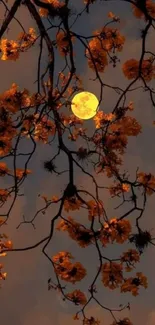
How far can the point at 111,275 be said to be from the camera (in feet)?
19.9

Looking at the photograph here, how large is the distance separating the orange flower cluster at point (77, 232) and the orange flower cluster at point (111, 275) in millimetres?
356

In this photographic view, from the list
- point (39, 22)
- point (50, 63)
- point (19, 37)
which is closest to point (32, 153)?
point (50, 63)

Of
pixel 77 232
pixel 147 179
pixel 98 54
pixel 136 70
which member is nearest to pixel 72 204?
pixel 77 232

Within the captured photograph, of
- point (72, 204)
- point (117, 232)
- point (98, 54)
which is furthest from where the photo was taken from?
point (98, 54)

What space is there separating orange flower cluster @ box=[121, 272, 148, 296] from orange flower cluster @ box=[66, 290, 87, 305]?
485 mm

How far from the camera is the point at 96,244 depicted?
593cm

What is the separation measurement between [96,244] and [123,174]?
80cm

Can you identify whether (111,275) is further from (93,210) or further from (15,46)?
(15,46)

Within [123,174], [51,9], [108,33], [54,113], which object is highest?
[108,33]

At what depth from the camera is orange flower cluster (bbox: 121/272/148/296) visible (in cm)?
604

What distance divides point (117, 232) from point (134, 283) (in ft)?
1.97

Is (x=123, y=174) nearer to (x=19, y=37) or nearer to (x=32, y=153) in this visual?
(x=32, y=153)

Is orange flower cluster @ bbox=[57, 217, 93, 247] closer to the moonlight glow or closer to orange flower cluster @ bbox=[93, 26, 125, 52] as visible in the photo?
the moonlight glow

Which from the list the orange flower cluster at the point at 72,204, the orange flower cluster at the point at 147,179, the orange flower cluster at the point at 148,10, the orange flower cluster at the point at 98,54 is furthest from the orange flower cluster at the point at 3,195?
the orange flower cluster at the point at 148,10
